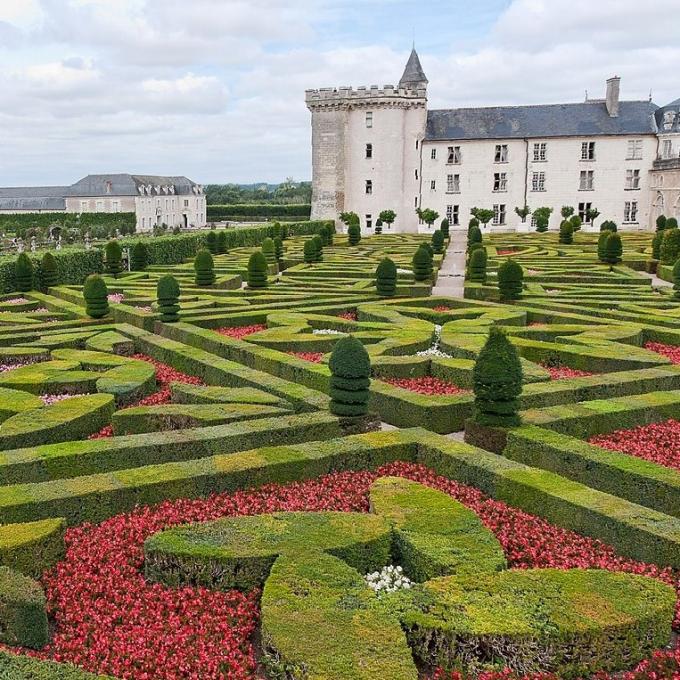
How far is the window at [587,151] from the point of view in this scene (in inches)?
2186

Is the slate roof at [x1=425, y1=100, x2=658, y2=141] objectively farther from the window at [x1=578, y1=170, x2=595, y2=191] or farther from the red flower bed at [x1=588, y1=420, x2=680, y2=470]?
the red flower bed at [x1=588, y1=420, x2=680, y2=470]

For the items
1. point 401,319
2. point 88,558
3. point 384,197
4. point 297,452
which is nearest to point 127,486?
point 88,558

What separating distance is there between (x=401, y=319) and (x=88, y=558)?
11.9 metres

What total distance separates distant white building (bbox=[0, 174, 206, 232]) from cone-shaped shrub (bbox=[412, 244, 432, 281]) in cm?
5941

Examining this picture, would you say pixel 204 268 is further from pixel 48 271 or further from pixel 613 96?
pixel 613 96

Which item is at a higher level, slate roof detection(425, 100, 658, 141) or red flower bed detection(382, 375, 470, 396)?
slate roof detection(425, 100, 658, 141)

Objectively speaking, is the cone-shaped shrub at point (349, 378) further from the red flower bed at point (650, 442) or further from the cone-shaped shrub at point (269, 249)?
the cone-shaped shrub at point (269, 249)

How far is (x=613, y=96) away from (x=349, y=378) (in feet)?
172

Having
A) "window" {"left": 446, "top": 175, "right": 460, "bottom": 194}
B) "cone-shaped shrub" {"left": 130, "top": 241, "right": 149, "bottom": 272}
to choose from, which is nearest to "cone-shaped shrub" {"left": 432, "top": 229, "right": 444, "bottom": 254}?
"cone-shaped shrub" {"left": 130, "top": 241, "right": 149, "bottom": 272}

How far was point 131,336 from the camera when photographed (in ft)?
54.7

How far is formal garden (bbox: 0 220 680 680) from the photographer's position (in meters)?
5.64

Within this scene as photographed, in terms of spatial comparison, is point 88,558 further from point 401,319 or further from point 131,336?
point 401,319

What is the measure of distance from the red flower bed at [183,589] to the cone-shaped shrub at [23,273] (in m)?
18.5

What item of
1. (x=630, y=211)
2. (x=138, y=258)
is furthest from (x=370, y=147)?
(x=138, y=258)
